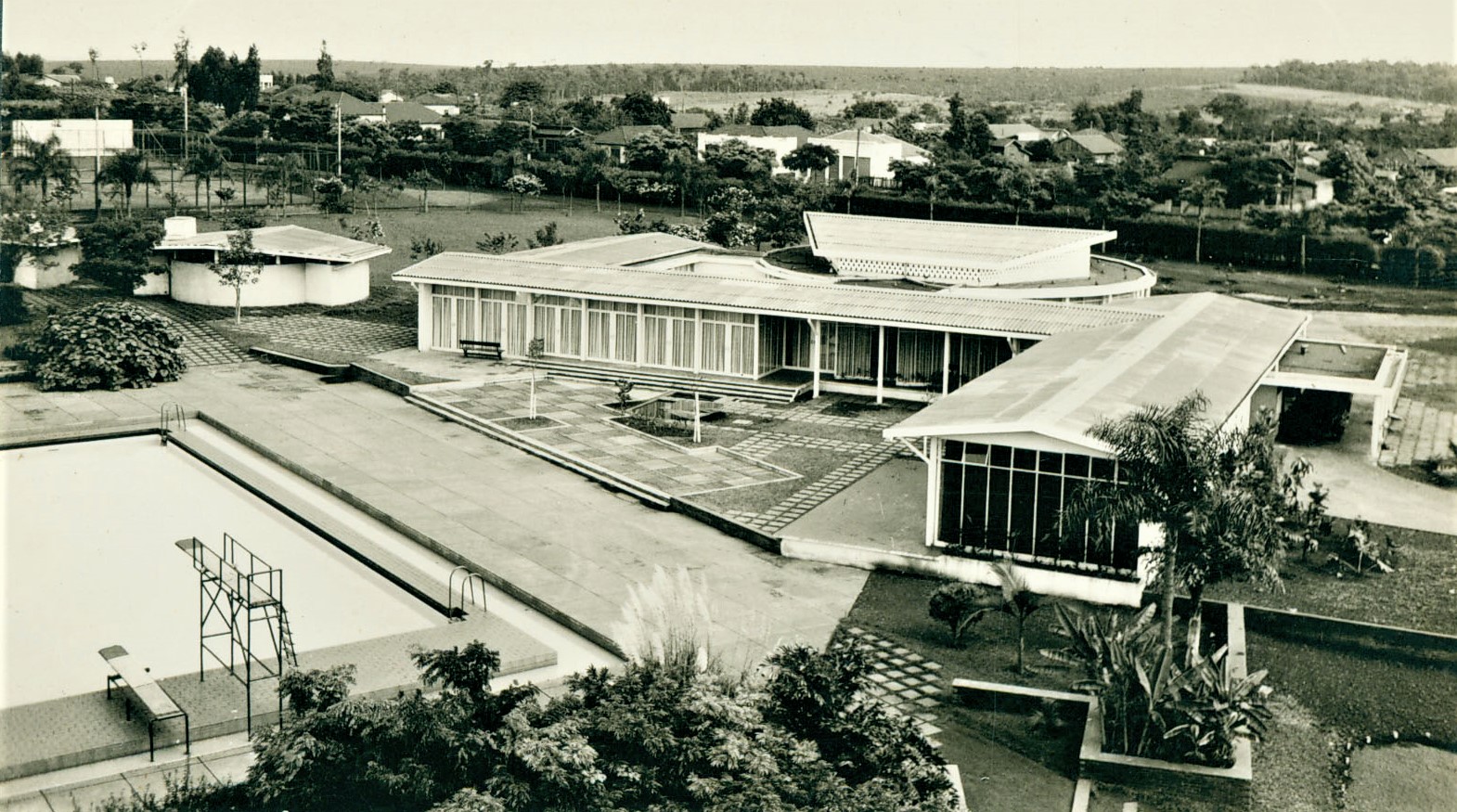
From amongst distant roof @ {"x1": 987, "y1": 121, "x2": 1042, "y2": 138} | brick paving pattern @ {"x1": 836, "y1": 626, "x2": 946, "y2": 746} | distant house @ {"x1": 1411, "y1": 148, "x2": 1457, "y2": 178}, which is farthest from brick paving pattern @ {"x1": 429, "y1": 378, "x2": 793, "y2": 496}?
distant house @ {"x1": 1411, "y1": 148, "x2": 1457, "y2": 178}

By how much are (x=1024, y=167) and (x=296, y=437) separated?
175ft

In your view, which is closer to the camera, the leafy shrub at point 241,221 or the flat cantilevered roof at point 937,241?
the flat cantilevered roof at point 937,241

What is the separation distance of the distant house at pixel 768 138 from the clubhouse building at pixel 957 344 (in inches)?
1614

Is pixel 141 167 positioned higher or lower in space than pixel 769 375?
higher

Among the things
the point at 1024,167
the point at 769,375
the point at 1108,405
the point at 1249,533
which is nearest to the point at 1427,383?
the point at 769,375

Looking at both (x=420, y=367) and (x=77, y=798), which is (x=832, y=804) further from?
(x=420, y=367)

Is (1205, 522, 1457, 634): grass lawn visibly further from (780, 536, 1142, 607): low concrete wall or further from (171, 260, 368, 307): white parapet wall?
(171, 260, 368, 307): white parapet wall

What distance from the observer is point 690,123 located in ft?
333

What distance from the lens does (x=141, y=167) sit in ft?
177

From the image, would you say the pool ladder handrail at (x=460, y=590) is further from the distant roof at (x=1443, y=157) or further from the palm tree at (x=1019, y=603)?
the distant roof at (x=1443, y=157)

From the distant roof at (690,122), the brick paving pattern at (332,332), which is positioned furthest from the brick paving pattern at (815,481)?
the distant roof at (690,122)

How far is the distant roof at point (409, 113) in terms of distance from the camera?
91.8 metres

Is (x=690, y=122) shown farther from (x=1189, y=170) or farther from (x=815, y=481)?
(x=815, y=481)

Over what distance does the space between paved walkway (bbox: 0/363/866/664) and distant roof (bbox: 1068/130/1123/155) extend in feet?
213
